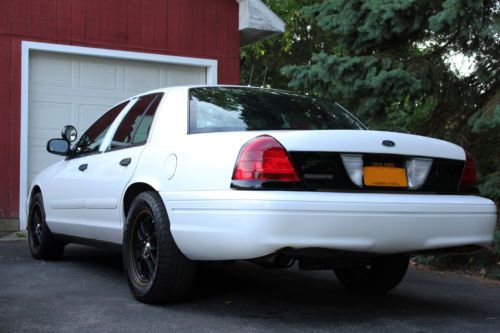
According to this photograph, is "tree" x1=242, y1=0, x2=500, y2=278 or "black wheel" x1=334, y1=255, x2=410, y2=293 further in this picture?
"tree" x1=242, y1=0, x2=500, y2=278

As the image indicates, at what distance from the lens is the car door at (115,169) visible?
459 cm

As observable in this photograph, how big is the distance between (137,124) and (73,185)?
0.93m

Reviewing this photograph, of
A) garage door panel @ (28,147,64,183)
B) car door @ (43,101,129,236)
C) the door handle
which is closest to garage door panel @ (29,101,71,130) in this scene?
garage door panel @ (28,147,64,183)

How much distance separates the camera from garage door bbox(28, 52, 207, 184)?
8891 millimetres

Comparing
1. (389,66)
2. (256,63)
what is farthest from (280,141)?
(256,63)

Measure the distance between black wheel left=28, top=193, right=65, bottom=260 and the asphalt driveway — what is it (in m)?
0.20

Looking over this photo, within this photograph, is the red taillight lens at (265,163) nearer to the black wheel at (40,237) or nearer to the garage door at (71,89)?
the black wheel at (40,237)

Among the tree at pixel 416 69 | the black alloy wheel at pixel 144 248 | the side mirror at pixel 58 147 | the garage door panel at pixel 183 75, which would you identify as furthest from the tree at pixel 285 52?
the black alloy wheel at pixel 144 248

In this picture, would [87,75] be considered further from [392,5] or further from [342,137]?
[342,137]

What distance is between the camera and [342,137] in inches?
143

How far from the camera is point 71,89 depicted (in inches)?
359

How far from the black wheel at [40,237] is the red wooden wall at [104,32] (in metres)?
2.49

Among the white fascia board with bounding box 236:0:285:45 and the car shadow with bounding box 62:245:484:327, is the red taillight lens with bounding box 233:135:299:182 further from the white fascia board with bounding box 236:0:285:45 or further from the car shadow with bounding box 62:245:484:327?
the white fascia board with bounding box 236:0:285:45

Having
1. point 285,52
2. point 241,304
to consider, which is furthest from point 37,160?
point 285,52
